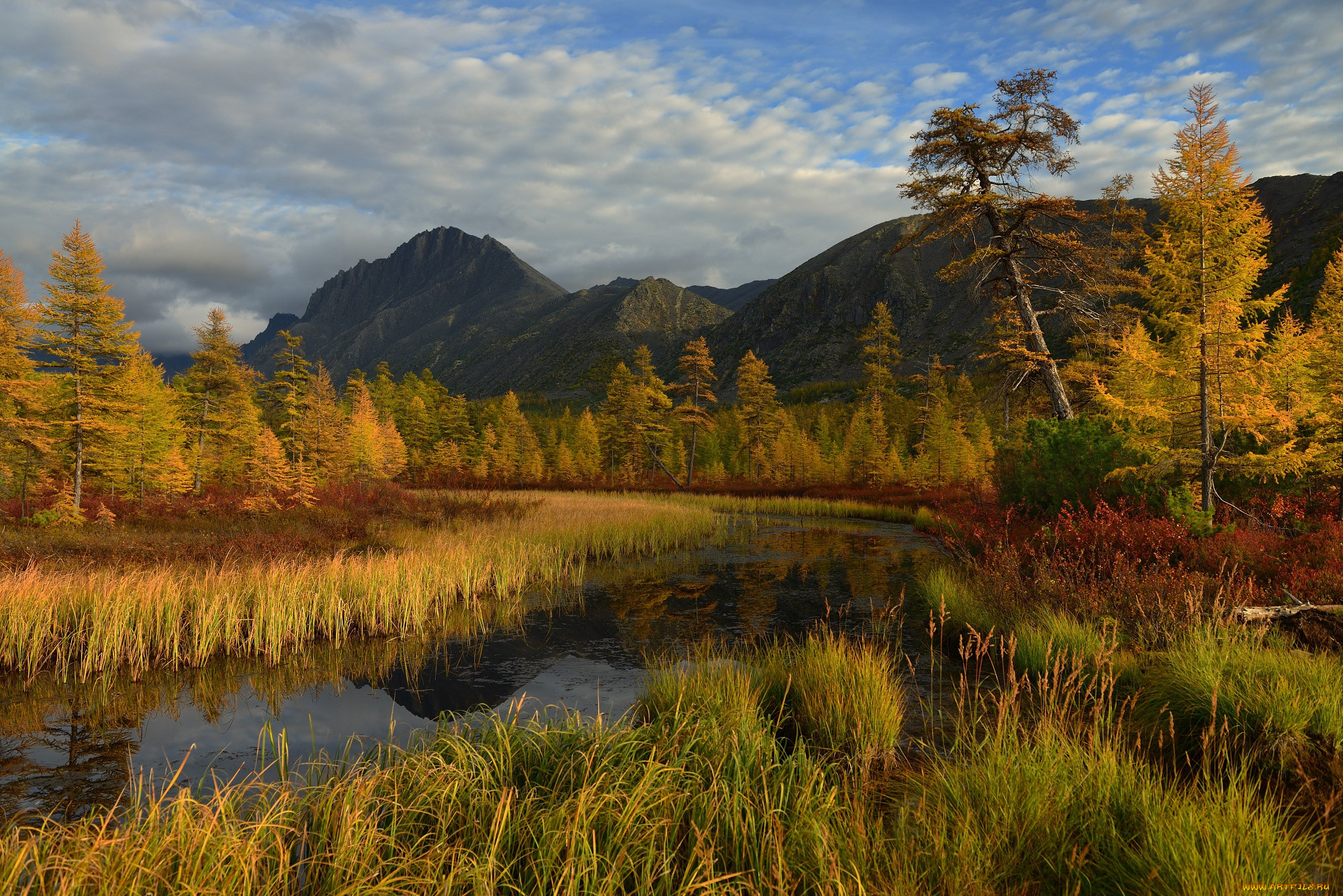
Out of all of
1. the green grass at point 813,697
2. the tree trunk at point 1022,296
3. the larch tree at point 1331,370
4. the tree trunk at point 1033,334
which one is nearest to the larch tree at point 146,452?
the green grass at point 813,697

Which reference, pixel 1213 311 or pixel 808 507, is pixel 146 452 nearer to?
pixel 808 507

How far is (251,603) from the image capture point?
33.0ft

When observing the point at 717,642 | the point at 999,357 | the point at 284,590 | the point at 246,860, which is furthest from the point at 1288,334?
the point at 284,590

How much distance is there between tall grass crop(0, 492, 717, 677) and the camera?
327 inches

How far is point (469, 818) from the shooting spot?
3.76m

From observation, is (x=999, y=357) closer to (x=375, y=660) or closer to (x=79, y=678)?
(x=375, y=660)

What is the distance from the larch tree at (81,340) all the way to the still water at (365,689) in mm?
16336

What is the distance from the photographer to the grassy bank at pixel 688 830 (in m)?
2.96

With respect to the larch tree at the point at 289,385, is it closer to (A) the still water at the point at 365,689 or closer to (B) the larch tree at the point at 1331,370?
(A) the still water at the point at 365,689

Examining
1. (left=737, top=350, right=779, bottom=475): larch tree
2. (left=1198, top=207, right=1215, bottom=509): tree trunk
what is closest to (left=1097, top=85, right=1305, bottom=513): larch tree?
(left=1198, top=207, right=1215, bottom=509): tree trunk

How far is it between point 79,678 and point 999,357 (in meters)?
23.1

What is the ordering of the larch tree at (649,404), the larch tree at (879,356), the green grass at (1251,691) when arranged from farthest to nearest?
1. the larch tree at (879,356)
2. the larch tree at (649,404)
3. the green grass at (1251,691)

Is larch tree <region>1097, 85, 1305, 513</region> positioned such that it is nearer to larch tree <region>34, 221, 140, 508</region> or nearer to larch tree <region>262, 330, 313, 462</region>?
larch tree <region>34, 221, 140, 508</region>

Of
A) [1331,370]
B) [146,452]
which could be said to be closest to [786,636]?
[1331,370]
